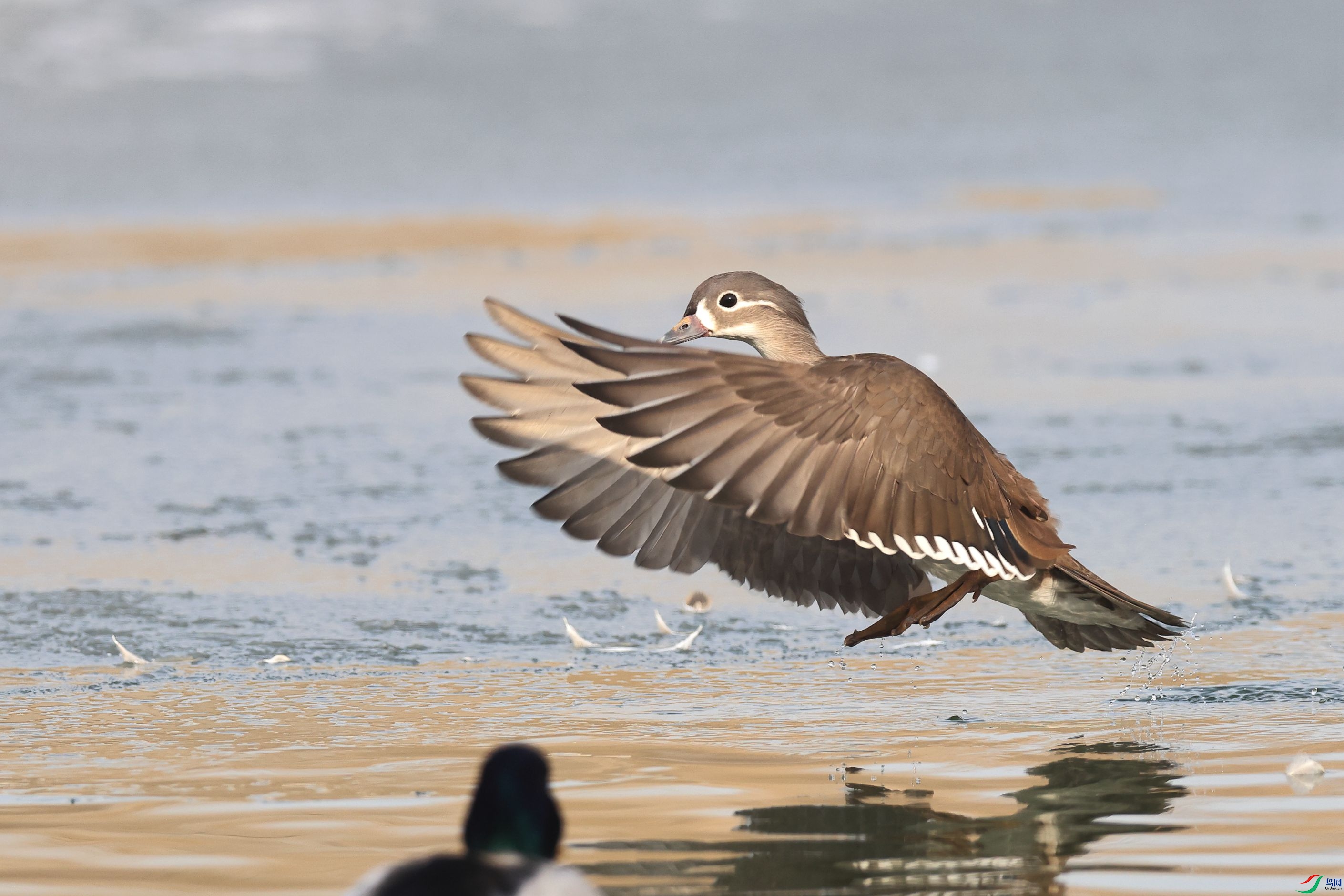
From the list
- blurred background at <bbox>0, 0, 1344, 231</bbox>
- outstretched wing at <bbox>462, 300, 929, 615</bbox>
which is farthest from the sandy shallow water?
→ blurred background at <bbox>0, 0, 1344, 231</bbox>

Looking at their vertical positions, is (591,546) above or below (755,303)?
below

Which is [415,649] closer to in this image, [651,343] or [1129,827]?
[651,343]

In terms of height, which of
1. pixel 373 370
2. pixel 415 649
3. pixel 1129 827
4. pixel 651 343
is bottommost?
pixel 1129 827

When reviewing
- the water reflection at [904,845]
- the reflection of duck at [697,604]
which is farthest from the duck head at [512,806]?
the reflection of duck at [697,604]

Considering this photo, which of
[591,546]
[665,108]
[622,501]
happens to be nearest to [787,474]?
[622,501]

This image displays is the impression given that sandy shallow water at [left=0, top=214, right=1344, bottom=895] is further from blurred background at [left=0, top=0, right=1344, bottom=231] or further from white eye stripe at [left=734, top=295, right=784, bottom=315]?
blurred background at [left=0, top=0, right=1344, bottom=231]

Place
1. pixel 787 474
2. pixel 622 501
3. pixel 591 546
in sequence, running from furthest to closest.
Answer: pixel 591 546
pixel 622 501
pixel 787 474

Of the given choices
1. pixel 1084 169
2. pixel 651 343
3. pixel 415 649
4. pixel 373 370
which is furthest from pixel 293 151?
pixel 651 343

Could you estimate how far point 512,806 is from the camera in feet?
10.1

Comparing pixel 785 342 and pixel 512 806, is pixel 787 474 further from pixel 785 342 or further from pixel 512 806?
pixel 512 806

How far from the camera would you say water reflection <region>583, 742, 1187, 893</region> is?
379 cm

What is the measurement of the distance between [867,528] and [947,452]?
0.33 metres

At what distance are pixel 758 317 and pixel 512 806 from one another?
115 inches

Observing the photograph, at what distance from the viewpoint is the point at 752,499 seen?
4.52 meters
